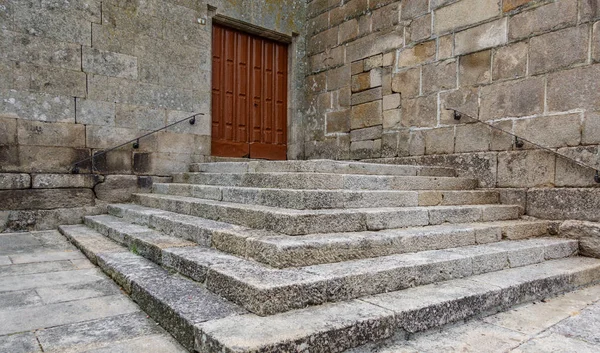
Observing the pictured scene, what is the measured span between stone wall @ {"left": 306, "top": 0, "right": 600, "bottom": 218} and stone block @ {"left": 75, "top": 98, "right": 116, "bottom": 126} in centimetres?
323

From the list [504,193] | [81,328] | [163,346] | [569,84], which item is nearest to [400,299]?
[163,346]

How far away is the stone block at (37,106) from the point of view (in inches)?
181

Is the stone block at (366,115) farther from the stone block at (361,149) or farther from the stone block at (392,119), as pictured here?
the stone block at (361,149)

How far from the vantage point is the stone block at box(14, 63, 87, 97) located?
4.69m

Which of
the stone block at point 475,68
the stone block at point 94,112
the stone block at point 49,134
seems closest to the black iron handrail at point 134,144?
the stone block at point 49,134

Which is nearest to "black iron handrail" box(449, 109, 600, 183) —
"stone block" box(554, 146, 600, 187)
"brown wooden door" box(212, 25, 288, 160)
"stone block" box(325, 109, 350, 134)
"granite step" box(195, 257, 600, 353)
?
"stone block" box(554, 146, 600, 187)

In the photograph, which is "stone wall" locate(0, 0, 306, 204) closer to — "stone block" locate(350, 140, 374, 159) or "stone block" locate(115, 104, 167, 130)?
"stone block" locate(115, 104, 167, 130)

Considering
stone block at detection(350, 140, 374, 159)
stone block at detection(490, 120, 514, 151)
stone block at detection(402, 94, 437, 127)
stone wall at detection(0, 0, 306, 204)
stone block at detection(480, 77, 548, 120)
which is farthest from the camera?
stone block at detection(350, 140, 374, 159)

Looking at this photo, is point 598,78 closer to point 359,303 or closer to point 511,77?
point 511,77

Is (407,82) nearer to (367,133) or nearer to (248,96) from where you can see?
(367,133)

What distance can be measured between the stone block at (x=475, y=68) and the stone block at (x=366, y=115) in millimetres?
1300

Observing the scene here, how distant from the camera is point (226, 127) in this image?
6.47m

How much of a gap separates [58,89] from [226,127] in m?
2.35

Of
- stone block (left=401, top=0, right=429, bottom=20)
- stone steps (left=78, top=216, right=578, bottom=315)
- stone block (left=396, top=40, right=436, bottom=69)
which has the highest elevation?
stone block (left=401, top=0, right=429, bottom=20)
